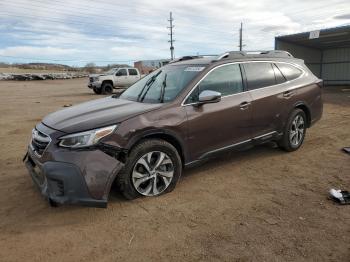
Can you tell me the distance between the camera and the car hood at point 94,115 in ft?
13.5

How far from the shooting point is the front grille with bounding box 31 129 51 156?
411 cm

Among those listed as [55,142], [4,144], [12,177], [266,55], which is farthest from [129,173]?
[4,144]

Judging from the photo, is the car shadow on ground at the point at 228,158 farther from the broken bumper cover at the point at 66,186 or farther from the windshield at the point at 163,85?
the windshield at the point at 163,85

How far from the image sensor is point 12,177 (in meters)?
5.39

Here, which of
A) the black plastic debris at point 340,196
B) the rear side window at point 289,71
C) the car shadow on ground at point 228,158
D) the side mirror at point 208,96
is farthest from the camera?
the rear side window at point 289,71

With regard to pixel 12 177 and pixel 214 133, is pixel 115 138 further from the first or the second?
pixel 12 177

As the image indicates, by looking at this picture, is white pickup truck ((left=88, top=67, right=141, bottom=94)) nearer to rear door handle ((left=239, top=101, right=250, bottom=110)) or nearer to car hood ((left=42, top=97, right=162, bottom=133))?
car hood ((left=42, top=97, right=162, bottom=133))

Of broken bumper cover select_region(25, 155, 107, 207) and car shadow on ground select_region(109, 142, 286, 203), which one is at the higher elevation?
broken bumper cover select_region(25, 155, 107, 207)

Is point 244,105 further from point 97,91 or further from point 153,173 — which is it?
point 97,91

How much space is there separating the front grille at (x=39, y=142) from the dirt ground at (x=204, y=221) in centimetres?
67

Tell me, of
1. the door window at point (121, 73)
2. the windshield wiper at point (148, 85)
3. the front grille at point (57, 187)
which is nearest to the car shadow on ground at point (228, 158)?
the front grille at point (57, 187)

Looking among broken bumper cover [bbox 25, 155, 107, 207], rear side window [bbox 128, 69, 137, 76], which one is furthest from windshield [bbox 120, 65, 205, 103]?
rear side window [bbox 128, 69, 137, 76]

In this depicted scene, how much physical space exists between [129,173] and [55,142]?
90cm

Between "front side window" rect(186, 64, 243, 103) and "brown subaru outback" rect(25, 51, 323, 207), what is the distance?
0.6 inches
